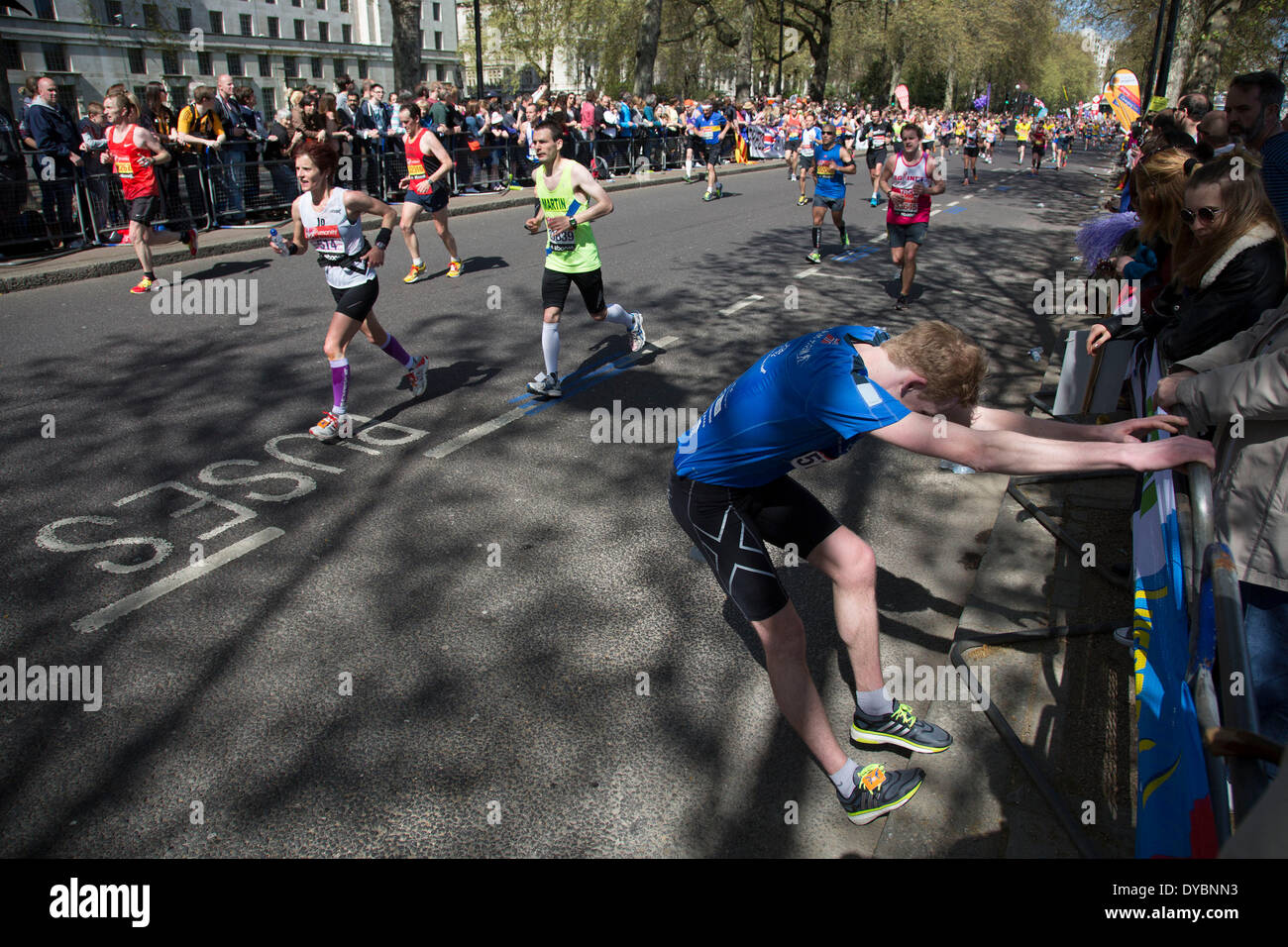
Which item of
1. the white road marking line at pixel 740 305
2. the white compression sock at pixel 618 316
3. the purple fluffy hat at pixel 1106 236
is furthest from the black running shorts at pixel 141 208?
the purple fluffy hat at pixel 1106 236

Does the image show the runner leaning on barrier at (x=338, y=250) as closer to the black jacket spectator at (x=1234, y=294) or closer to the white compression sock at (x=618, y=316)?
the white compression sock at (x=618, y=316)

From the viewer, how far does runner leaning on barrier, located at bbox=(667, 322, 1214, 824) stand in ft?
7.93

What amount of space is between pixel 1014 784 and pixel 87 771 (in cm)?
305

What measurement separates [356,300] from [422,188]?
5.24 meters

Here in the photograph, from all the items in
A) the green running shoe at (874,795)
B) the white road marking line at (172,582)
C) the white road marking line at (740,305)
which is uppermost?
the white road marking line at (740,305)

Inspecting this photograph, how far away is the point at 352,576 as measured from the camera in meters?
4.14

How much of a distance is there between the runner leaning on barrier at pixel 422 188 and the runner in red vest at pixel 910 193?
203 inches

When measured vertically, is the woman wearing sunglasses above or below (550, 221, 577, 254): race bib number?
above

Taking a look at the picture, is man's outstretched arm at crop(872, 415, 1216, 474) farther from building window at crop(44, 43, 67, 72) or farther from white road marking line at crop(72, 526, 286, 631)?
building window at crop(44, 43, 67, 72)

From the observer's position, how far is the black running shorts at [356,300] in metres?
5.91

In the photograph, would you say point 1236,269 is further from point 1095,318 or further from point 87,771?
point 1095,318

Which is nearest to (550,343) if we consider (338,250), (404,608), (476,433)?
(476,433)

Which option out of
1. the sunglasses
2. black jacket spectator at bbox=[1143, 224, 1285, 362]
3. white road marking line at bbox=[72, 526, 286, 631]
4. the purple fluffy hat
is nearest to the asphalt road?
white road marking line at bbox=[72, 526, 286, 631]

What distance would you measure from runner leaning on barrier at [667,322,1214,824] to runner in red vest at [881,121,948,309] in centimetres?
754
